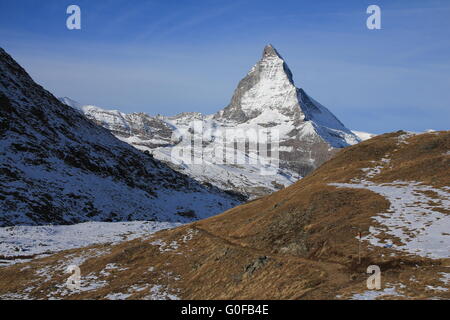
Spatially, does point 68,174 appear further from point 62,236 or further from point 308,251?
point 308,251

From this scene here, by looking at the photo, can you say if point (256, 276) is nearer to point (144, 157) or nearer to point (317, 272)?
point (317, 272)

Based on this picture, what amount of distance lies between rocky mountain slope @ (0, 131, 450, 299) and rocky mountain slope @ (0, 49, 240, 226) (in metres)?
56.1

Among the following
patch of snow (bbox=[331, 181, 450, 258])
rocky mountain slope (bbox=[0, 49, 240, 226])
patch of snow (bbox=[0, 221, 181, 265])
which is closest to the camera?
patch of snow (bbox=[331, 181, 450, 258])

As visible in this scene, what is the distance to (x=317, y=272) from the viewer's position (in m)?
28.9

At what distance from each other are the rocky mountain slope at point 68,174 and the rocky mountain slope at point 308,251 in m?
56.1

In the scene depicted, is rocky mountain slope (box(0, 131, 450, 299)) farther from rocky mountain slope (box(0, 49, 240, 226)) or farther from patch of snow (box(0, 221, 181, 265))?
rocky mountain slope (box(0, 49, 240, 226))

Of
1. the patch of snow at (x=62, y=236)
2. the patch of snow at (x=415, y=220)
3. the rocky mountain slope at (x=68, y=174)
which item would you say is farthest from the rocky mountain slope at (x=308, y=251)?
the rocky mountain slope at (x=68, y=174)

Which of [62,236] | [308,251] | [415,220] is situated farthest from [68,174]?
[415,220]

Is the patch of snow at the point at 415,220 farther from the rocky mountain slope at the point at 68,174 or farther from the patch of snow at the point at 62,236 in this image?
the rocky mountain slope at the point at 68,174

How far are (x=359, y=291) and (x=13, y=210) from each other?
3476 inches

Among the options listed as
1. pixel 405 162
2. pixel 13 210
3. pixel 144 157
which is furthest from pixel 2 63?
pixel 405 162

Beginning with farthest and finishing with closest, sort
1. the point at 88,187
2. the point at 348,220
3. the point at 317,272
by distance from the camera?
1. the point at 88,187
2. the point at 348,220
3. the point at 317,272

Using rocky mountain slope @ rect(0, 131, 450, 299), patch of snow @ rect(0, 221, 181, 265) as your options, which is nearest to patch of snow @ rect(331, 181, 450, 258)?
rocky mountain slope @ rect(0, 131, 450, 299)

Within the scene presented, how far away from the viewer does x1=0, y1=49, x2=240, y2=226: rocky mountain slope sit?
338 feet
